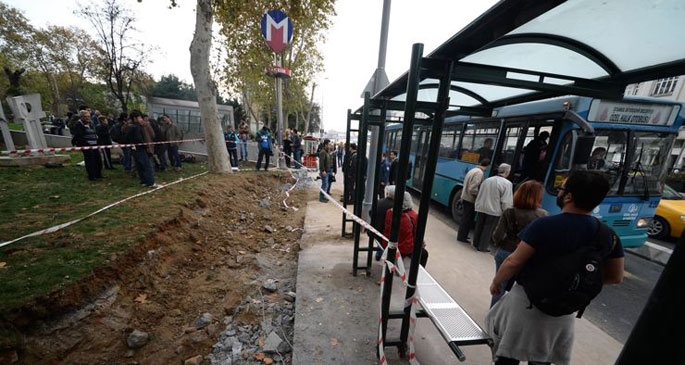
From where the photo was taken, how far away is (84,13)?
12922mm

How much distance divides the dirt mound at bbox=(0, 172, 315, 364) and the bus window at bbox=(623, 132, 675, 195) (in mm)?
6297

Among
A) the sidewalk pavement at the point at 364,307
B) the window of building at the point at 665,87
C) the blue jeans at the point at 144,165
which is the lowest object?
the sidewalk pavement at the point at 364,307

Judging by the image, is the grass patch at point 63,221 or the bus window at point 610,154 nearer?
the grass patch at point 63,221

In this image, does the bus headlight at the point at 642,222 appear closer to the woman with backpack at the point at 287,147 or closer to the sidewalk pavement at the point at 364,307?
the sidewalk pavement at the point at 364,307

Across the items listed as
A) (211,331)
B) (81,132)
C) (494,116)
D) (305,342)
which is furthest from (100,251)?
(494,116)

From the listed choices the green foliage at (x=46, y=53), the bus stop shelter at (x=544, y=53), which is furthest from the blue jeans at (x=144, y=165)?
the green foliage at (x=46, y=53)

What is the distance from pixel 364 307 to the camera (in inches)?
133

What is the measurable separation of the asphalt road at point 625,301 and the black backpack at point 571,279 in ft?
8.67

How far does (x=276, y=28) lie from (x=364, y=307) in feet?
29.6

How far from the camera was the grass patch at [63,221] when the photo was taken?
273 centimetres

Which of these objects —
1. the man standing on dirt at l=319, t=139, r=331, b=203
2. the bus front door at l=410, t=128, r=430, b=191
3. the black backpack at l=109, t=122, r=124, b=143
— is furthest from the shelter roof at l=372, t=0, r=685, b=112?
the black backpack at l=109, t=122, r=124, b=143

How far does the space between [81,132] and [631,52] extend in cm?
1032

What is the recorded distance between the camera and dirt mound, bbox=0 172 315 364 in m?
2.47

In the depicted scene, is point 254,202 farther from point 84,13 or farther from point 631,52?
point 84,13
